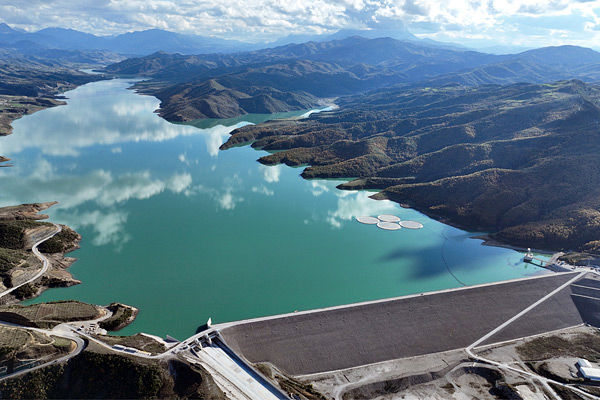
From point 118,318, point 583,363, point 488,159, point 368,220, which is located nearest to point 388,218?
point 368,220

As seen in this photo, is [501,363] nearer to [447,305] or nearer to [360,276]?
[447,305]

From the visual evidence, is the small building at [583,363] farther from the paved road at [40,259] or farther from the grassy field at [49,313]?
the paved road at [40,259]

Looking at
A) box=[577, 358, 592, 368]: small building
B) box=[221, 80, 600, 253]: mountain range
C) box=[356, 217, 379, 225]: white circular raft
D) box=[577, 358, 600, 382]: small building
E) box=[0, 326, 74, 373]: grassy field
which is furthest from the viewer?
box=[356, 217, 379, 225]: white circular raft

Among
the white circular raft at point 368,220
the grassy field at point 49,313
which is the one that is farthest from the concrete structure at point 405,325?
the white circular raft at point 368,220

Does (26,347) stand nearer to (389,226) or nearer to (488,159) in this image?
(389,226)

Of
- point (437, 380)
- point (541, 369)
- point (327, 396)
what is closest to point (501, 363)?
point (541, 369)

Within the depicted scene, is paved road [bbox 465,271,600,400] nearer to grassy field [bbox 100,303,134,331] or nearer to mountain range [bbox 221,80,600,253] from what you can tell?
mountain range [bbox 221,80,600,253]

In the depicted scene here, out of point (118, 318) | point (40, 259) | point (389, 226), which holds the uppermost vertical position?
point (389, 226)

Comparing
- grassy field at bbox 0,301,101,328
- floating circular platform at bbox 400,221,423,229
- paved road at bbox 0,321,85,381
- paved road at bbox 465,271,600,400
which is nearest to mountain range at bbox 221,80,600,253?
floating circular platform at bbox 400,221,423,229

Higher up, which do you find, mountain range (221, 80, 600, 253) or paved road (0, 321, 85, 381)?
mountain range (221, 80, 600, 253)
